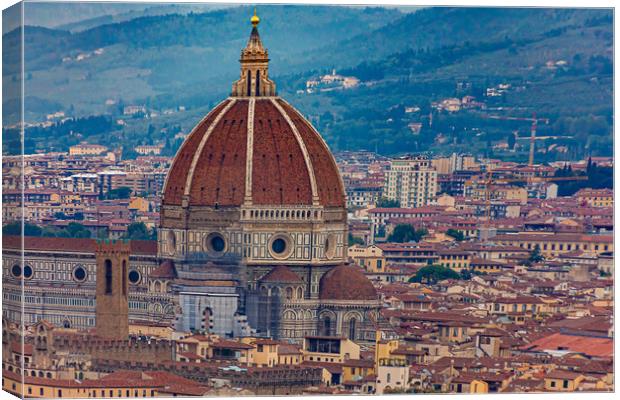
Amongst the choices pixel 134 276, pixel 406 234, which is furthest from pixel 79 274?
pixel 406 234

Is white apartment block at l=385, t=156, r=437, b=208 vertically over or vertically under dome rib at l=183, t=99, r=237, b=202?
under

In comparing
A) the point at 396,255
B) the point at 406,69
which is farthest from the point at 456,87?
the point at 396,255

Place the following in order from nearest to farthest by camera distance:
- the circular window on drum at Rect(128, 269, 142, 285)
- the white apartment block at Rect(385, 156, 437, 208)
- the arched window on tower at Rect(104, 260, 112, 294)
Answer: the arched window on tower at Rect(104, 260, 112, 294), the circular window on drum at Rect(128, 269, 142, 285), the white apartment block at Rect(385, 156, 437, 208)

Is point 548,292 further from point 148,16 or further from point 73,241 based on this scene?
point 148,16

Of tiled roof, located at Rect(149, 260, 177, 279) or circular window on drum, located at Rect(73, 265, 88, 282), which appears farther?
circular window on drum, located at Rect(73, 265, 88, 282)

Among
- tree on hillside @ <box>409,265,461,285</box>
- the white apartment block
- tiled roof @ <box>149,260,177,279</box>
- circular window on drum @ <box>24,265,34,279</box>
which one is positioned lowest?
tree on hillside @ <box>409,265,461,285</box>

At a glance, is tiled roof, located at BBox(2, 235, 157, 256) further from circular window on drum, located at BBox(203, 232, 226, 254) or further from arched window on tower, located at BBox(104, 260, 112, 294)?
arched window on tower, located at BBox(104, 260, 112, 294)

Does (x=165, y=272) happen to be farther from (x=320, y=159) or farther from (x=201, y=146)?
(x=320, y=159)

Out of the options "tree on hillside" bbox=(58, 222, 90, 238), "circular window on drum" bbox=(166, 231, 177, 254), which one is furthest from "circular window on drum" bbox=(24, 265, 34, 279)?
"tree on hillside" bbox=(58, 222, 90, 238)
